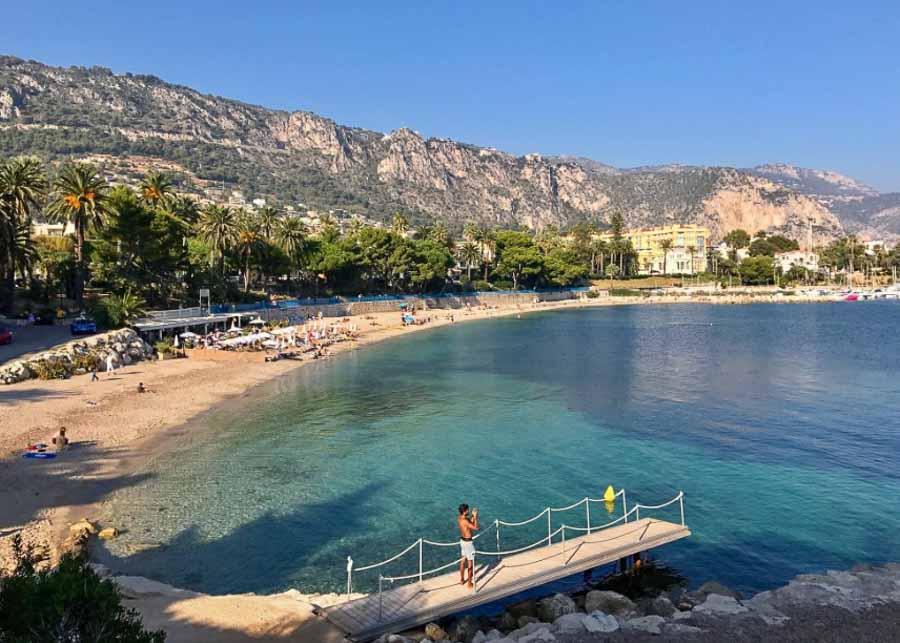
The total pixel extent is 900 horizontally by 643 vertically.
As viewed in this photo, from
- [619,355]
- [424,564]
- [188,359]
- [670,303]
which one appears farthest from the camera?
[670,303]

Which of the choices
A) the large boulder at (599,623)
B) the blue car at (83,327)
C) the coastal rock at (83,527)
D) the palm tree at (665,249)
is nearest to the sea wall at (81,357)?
the blue car at (83,327)

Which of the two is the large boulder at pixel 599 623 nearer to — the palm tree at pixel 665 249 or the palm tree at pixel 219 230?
the palm tree at pixel 219 230

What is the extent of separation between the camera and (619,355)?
5953 cm

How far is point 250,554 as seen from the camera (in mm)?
17453

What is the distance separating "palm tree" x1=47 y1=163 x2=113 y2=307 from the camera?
1956 inches

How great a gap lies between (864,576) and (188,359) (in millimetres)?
45642

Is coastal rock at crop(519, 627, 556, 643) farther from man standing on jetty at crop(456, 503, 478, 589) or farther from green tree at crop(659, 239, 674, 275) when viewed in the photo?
green tree at crop(659, 239, 674, 275)

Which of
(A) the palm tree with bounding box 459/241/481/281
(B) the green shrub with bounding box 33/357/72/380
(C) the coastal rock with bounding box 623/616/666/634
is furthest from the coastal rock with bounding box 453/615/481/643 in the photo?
(A) the palm tree with bounding box 459/241/481/281

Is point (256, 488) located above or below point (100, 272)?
below

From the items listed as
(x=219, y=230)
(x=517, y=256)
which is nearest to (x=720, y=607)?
(x=219, y=230)

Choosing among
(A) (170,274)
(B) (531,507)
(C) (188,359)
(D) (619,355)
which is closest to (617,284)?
(D) (619,355)

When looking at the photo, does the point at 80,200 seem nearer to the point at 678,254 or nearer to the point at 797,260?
the point at 678,254

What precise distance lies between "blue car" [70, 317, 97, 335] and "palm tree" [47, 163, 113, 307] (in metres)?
8.37

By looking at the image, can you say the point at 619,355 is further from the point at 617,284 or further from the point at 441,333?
the point at 617,284
